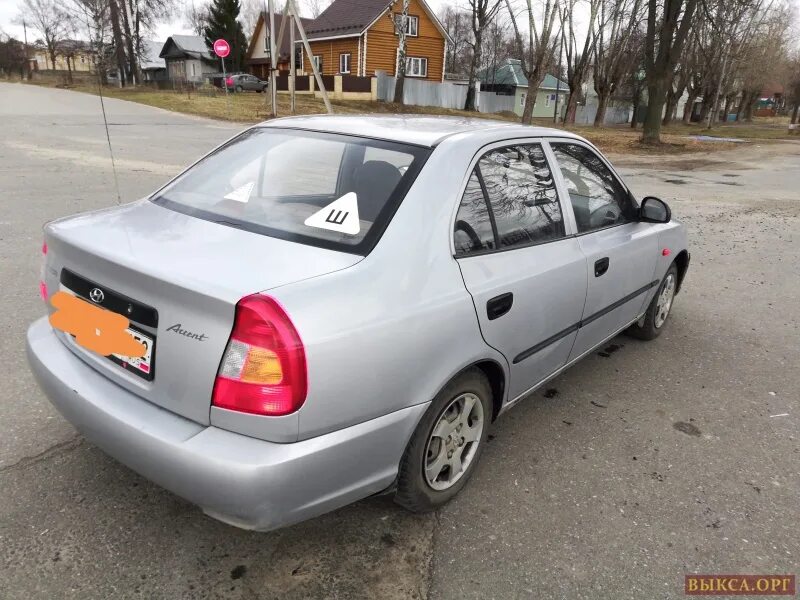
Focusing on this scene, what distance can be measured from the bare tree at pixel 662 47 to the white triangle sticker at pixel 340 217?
2286 cm

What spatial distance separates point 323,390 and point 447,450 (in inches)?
34.6

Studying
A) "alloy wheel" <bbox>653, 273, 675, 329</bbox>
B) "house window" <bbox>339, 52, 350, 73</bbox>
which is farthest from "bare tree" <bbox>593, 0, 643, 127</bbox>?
"alloy wheel" <bbox>653, 273, 675, 329</bbox>

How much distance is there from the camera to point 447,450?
2.59m

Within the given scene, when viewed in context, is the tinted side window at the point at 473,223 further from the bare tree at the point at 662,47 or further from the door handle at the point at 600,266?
the bare tree at the point at 662,47

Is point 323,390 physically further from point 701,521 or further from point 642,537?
point 701,521

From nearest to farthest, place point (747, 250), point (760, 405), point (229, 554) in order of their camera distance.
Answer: point (229, 554)
point (760, 405)
point (747, 250)

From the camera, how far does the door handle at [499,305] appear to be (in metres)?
2.51

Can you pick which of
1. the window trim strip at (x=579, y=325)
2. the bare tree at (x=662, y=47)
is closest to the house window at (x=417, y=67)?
the bare tree at (x=662, y=47)

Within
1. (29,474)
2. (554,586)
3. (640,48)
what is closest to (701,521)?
(554,586)

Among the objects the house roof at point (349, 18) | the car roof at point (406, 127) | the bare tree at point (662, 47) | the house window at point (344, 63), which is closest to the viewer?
the car roof at point (406, 127)

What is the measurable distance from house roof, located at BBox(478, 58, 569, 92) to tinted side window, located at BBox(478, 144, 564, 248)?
2236 inches

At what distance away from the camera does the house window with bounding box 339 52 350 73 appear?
4271 cm

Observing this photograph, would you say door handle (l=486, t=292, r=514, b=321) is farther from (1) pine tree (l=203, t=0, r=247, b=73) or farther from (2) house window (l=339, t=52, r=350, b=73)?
(1) pine tree (l=203, t=0, r=247, b=73)

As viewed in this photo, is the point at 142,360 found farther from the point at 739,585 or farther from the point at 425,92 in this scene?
the point at 425,92
